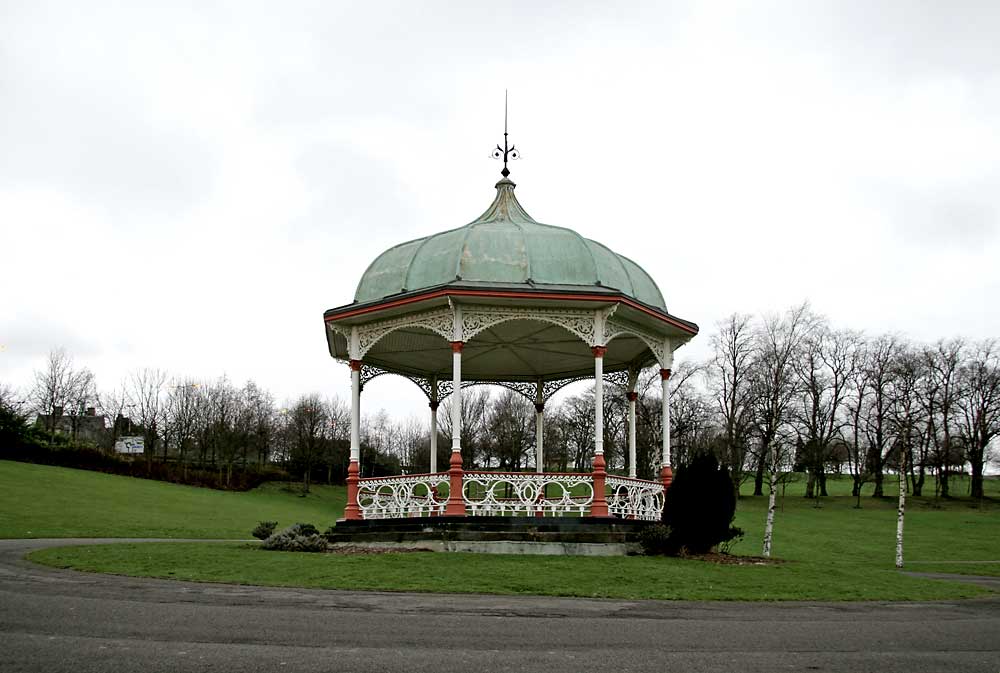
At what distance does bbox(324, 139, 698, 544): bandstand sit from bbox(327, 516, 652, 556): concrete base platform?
19 cm

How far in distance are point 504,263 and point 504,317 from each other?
125cm

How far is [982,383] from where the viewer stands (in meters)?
57.7

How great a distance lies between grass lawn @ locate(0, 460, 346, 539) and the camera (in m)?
27.2

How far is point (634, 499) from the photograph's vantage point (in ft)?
60.0

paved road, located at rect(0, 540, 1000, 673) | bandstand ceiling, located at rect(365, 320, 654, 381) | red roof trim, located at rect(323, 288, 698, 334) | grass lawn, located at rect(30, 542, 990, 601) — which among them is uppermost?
red roof trim, located at rect(323, 288, 698, 334)

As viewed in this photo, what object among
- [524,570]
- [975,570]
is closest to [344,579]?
[524,570]

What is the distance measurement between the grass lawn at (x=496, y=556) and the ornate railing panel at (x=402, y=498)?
256 centimetres

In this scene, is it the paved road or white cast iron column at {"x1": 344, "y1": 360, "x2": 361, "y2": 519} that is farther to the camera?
white cast iron column at {"x1": 344, "y1": 360, "x2": 361, "y2": 519}

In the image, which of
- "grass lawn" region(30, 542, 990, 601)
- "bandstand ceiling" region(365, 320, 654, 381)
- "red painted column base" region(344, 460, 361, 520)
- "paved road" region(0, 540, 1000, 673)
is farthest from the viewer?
"bandstand ceiling" region(365, 320, 654, 381)

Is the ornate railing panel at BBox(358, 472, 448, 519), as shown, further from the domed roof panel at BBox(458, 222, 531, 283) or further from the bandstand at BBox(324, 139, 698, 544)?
the domed roof panel at BBox(458, 222, 531, 283)

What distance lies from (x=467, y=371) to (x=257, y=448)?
53.4 meters

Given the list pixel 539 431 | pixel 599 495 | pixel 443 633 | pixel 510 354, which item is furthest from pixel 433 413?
pixel 443 633

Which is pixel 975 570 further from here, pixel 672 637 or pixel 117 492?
pixel 117 492

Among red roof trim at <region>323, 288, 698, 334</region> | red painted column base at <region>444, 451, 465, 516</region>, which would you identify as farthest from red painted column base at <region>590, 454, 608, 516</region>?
red roof trim at <region>323, 288, 698, 334</region>
